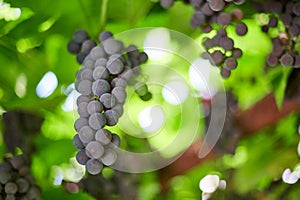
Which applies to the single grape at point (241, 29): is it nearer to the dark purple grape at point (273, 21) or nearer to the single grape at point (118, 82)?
the dark purple grape at point (273, 21)

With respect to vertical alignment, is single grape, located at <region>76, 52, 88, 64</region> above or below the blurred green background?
below

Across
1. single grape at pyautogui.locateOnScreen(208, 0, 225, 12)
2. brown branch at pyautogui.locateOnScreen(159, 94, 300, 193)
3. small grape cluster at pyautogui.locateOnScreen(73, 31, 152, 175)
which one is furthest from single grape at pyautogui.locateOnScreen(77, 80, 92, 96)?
brown branch at pyautogui.locateOnScreen(159, 94, 300, 193)

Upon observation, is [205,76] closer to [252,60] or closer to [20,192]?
[252,60]

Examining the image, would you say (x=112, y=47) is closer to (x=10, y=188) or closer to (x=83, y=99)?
(x=83, y=99)

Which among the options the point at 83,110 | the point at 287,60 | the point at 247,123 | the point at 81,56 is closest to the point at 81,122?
the point at 83,110

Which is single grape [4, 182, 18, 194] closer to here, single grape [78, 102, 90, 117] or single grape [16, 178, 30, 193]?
single grape [16, 178, 30, 193]

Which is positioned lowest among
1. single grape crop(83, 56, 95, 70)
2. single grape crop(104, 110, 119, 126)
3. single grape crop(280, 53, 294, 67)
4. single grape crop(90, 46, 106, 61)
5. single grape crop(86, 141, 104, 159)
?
single grape crop(86, 141, 104, 159)

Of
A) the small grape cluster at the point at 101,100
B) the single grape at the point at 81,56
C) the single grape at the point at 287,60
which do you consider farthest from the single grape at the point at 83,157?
the single grape at the point at 287,60
